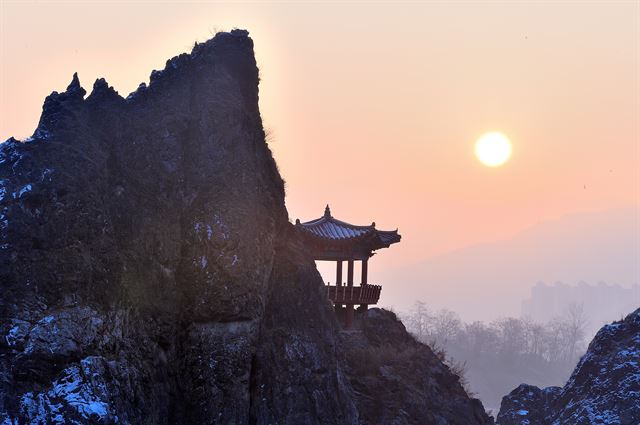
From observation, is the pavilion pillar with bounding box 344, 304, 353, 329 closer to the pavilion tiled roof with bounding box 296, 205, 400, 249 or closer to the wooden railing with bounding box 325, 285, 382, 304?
the wooden railing with bounding box 325, 285, 382, 304

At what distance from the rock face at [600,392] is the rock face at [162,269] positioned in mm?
10765

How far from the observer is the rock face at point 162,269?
15688 millimetres

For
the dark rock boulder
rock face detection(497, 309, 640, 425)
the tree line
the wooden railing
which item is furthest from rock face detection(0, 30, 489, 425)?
the tree line

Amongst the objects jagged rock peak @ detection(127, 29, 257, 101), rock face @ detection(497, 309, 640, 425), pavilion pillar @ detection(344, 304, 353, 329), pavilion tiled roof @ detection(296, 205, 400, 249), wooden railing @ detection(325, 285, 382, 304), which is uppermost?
jagged rock peak @ detection(127, 29, 257, 101)

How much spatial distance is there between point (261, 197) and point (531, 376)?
121m

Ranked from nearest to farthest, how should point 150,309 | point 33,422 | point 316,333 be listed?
point 33,422, point 150,309, point 316,333

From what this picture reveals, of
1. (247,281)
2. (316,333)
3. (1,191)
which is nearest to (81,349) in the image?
(1,191)

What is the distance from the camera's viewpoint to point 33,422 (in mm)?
14375

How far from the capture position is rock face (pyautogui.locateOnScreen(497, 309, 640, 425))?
27.2 metres

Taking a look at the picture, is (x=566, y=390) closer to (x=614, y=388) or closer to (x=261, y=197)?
(x=614, y=388)

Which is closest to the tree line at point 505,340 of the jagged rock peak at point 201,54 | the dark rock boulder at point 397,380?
the dark rock boulder at point 397,380

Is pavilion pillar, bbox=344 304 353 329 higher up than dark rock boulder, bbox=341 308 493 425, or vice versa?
pavilion pillar, bbox=344 304 353 329

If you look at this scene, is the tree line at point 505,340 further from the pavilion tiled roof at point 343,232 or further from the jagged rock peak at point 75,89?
the jagged rock peak at point 75,89

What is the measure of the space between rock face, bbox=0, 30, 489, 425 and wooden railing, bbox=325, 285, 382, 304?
5063 mm
